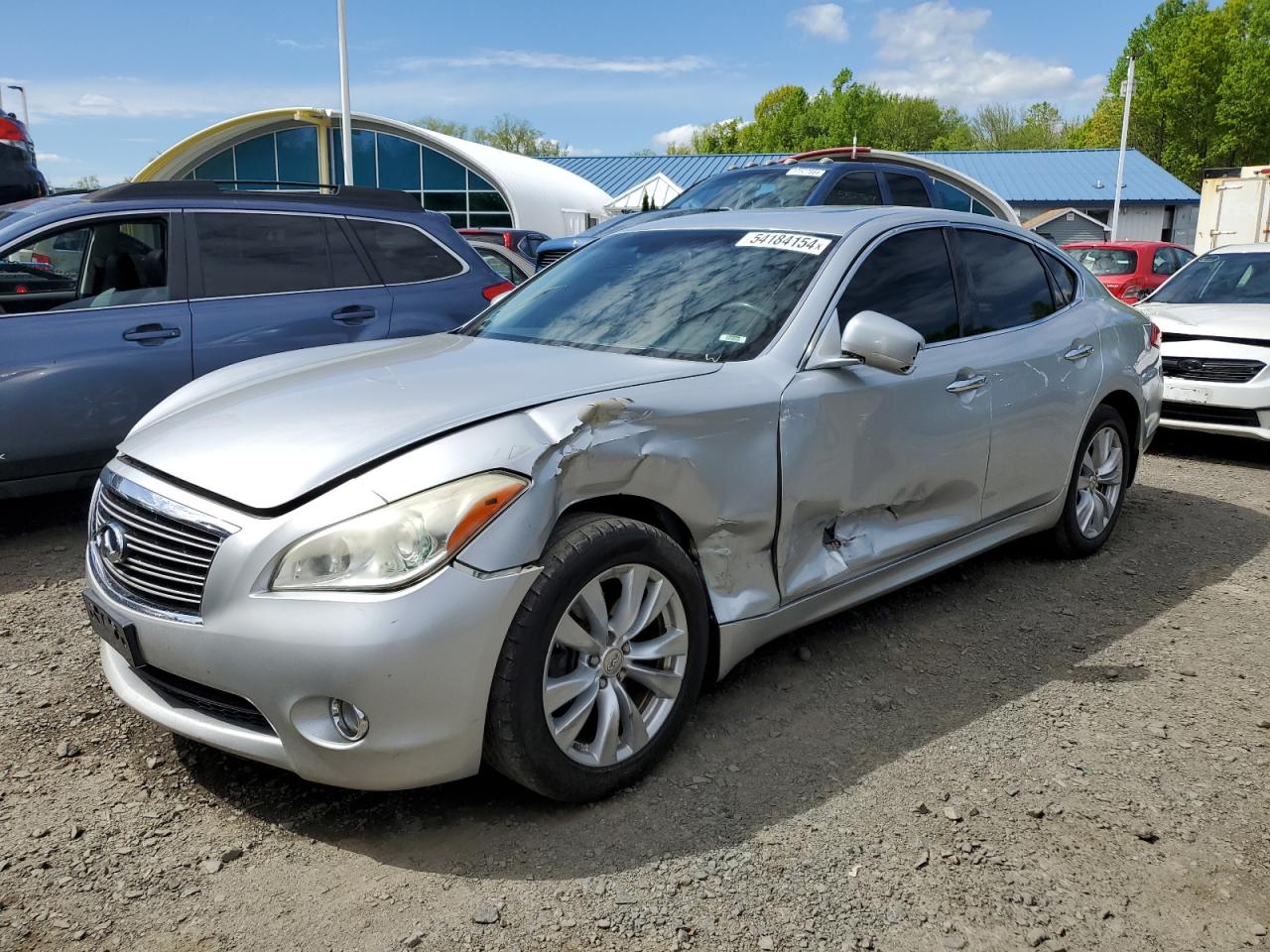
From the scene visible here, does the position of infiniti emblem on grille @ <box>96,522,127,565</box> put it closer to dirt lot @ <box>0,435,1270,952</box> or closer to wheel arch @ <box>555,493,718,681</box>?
dirt lot @ <box>0,435,1270,952</box>

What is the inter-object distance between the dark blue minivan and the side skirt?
11.1ft

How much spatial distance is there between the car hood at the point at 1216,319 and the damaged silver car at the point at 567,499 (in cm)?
448

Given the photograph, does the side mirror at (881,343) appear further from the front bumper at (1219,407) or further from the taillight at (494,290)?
the front bumper at (1219,407)

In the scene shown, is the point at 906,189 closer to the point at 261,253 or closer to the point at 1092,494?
the point at 1092,494

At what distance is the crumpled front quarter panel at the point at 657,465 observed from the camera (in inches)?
102

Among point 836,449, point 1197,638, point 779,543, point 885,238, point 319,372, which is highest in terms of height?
point 885,238

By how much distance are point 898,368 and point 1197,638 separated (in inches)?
76.2

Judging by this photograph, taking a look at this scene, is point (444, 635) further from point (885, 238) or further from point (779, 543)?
point (885, 238)

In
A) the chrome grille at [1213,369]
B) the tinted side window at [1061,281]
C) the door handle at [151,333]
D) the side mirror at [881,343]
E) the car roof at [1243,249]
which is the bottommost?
the chrome grille at [1213,369]

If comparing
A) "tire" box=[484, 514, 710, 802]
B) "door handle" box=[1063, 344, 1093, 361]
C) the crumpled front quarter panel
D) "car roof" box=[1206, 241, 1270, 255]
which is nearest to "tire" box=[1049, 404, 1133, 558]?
"door handle" box=[1063, 344, 1093, 361]

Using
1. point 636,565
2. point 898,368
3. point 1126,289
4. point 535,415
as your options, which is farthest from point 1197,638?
point 1126,289

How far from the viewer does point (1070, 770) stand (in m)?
3.18

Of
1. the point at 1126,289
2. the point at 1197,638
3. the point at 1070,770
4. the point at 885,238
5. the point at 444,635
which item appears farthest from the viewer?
the point at 1126,289

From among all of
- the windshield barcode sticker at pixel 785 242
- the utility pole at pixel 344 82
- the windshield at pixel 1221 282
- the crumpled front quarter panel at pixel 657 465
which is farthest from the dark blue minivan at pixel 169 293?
the utility pole at pixel 344 82
